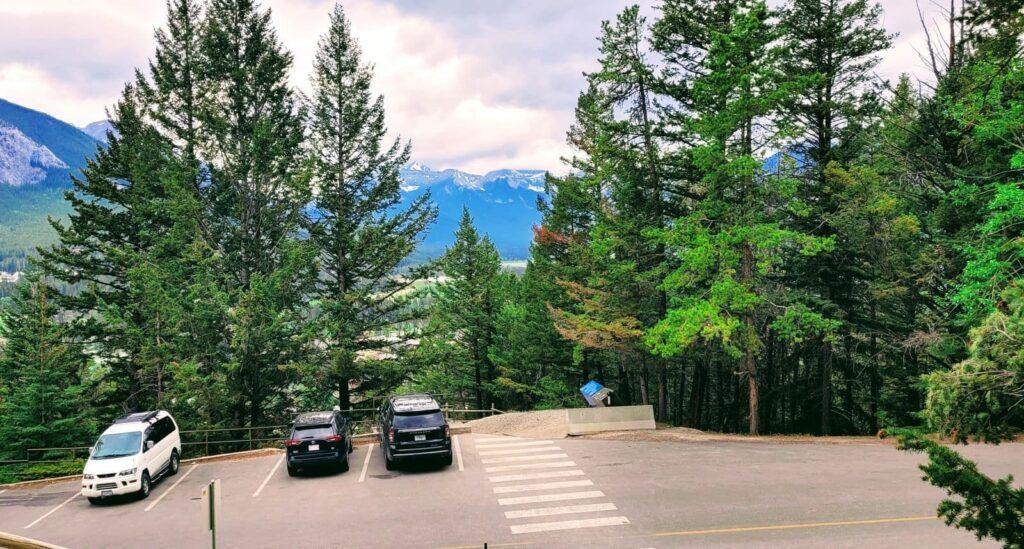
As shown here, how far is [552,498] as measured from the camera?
1416 cm

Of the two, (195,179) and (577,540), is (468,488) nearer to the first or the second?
(577,540)

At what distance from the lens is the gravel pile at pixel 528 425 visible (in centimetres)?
2253

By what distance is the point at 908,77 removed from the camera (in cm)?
2708

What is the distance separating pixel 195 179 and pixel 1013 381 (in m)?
27.7

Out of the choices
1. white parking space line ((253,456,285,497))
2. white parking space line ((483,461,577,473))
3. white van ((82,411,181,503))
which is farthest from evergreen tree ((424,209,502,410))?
white van ((82,411,181,503))

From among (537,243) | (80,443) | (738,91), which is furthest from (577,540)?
(537,243)

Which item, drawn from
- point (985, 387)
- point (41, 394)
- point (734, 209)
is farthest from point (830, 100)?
point (41, 394)

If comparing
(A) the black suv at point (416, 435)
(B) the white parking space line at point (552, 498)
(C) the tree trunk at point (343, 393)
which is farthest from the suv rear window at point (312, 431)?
(C) the tree trunk at point (343, 393)

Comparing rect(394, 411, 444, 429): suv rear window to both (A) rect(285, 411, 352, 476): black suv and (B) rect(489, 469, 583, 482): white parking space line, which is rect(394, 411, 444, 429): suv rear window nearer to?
(A) rect(285, 411, 352, 476): black suv

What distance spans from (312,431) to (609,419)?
36.3ft

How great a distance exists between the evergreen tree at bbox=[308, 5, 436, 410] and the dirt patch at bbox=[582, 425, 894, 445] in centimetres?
1102

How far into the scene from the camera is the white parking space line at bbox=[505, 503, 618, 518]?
1305cm

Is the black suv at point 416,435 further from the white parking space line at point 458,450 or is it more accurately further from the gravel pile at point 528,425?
the gravel pile at point 528,425

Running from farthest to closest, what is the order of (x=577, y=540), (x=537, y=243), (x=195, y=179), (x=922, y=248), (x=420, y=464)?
1. (x=537, y=243)
2. (x=195, y=179)
3. (x=922, y=248)
4. (x=420, y=464)
5. (x=577, y=540)
